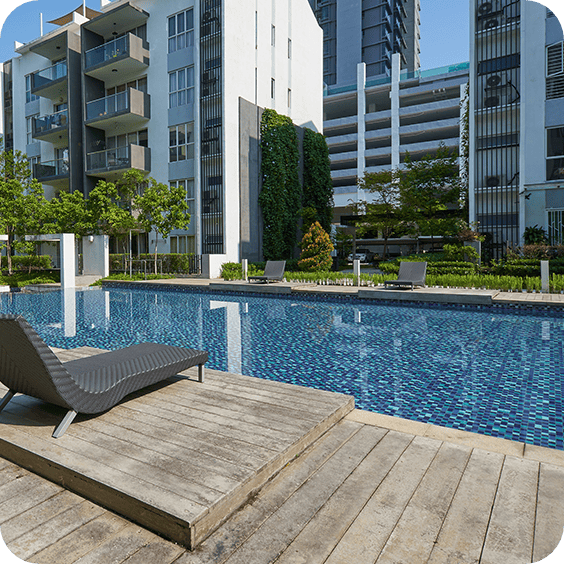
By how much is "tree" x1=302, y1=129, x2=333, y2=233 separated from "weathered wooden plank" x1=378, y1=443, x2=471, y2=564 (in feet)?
78.3

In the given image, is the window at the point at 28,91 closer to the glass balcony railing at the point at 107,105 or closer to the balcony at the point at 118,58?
the balcony at the point at 118,58

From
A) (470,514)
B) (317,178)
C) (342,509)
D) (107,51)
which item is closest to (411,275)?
(470,514)

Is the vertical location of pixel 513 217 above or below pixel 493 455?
above

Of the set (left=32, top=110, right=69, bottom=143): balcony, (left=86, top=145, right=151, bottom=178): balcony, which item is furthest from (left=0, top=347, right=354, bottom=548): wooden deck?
(left=32, top=110, right=69, bottom=143): balcony

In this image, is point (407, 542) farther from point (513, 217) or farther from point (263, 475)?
point (513, 217)

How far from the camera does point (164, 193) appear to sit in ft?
69.2

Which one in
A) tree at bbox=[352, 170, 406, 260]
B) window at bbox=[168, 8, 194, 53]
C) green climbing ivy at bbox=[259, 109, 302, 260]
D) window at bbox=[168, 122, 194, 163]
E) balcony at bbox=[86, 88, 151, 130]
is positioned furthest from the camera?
green climbing ivy at bbox=[259, 109, 302, 260]

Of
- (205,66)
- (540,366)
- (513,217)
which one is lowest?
(540,366)

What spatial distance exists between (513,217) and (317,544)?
969 inches

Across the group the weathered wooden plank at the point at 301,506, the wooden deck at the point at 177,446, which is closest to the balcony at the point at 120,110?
the wooden deck at the point at 177,446

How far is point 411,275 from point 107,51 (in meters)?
21.9

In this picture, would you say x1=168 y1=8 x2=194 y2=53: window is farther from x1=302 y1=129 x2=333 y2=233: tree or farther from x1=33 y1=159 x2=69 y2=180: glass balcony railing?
x1=33 y1=159 x2=69 y2=180: glass balcony railing

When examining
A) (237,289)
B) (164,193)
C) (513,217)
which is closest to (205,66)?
(164,193)

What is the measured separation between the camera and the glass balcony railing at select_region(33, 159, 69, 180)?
26.7m
